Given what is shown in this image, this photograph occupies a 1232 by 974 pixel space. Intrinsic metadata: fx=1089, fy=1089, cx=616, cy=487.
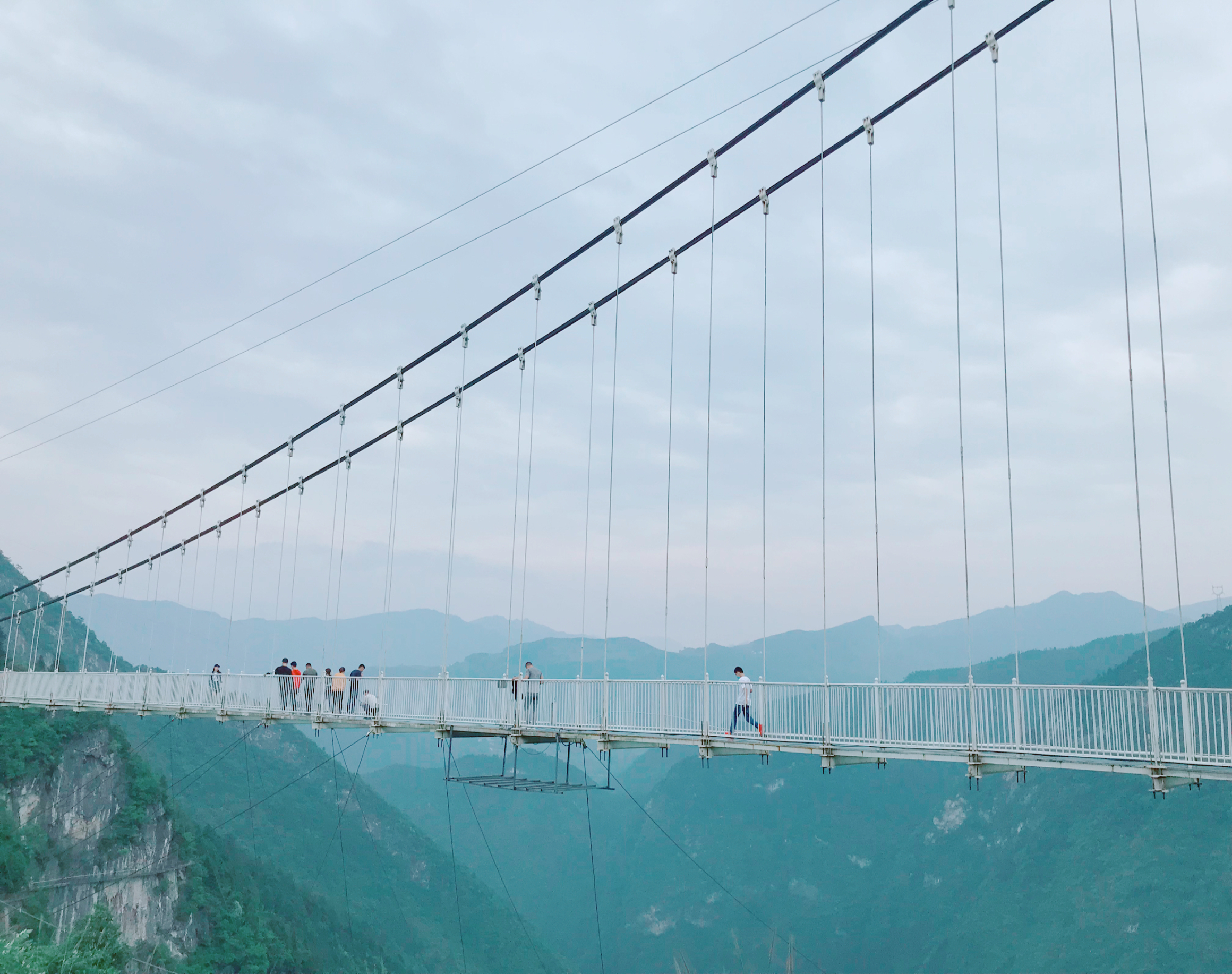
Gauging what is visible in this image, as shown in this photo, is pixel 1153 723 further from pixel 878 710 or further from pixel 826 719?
pixel 826 719

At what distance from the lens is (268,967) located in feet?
167

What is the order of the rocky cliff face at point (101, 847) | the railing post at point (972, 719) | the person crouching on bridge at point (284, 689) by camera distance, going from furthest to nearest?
the rocky cliff face at point (101, 847), the person crouching on bridge at point (284, 689), the railing post at point (972, 719)

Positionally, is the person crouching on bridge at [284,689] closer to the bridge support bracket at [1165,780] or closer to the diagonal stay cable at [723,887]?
the bridge support bracket at [1165,780]

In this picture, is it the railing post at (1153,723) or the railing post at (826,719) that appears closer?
the railing post at (1153,723)

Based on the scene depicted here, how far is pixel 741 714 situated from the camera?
17766mm

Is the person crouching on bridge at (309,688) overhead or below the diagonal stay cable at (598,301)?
below

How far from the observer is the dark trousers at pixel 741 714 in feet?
57.6

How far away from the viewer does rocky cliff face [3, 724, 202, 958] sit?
40.5 meters

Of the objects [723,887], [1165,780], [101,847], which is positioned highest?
[1165,780]

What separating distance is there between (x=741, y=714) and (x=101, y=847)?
3668cm

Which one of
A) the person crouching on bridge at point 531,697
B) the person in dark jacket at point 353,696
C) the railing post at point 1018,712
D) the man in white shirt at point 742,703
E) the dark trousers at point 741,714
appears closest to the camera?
the railing post at point 1018,712

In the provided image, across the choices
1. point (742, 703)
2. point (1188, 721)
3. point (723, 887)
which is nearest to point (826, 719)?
point (742, 703)

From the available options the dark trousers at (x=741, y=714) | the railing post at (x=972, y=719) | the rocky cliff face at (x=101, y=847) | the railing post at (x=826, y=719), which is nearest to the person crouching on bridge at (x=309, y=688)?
the dark trousers at (x=741, y=714)

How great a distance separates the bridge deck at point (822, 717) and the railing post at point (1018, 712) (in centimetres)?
3
